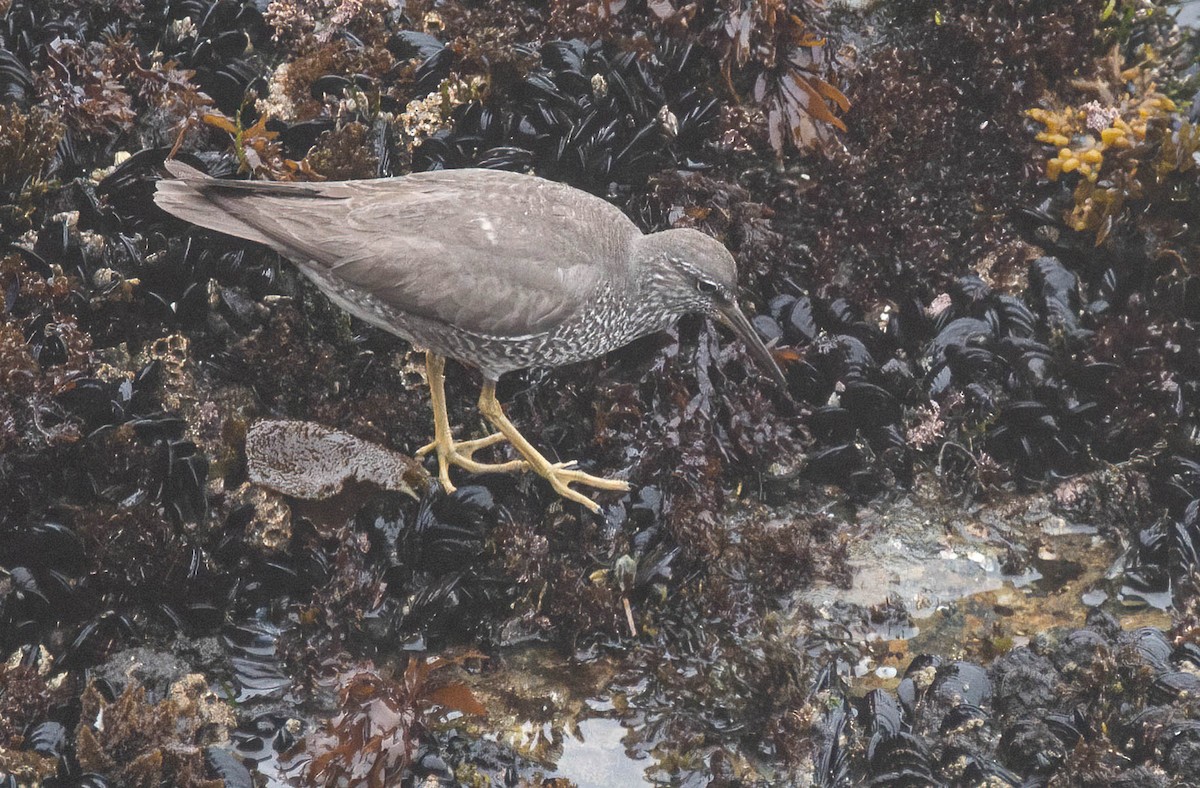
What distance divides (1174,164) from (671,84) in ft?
8.49

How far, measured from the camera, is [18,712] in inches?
165

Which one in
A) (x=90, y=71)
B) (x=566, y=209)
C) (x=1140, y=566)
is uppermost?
(x=90, y=71)

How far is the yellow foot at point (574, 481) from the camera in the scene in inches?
197

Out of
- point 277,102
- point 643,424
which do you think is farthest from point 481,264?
point 277,102

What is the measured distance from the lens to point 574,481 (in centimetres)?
509

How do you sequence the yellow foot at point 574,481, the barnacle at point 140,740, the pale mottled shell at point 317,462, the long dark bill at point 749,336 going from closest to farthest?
the barnacle at point 140,740, the pale mottled shell at point 317,462, the yellow foot at point 574,481, the long dark bill at point 749,336

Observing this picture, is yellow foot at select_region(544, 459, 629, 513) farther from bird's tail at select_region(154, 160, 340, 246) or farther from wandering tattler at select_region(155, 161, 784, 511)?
bird's tail at select_region(154, 160, 340, 246)

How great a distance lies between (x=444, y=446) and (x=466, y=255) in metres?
0.91

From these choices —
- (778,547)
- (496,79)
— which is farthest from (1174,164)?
(496,79)

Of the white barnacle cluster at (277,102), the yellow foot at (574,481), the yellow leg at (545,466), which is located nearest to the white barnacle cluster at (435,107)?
the white barnacle cluster at (277,102)

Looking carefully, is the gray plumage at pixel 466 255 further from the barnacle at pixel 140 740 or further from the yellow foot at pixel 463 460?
the barnacle at pixel 140 740

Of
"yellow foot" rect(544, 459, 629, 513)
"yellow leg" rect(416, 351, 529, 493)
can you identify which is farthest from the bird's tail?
"yellow foot" rect(544, 459, 629, 513)

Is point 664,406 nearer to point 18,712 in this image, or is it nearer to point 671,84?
point 671,84

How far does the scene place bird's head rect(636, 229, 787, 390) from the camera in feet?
16.6
